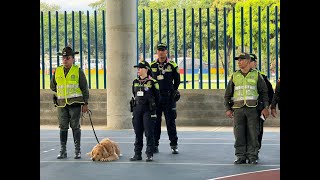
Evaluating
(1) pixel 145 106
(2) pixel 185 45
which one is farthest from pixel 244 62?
(2) pixel 185 45

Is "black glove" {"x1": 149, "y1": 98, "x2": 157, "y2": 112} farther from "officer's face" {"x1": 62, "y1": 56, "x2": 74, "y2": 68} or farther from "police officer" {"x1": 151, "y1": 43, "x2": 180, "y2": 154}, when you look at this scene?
"officer's face" {"x1": 62, "y1": 56, "x2": 74, "y2": 68}

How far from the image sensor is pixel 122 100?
18.3m

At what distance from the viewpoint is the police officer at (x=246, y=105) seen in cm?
1172

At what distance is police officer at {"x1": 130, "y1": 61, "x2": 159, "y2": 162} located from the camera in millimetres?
12234

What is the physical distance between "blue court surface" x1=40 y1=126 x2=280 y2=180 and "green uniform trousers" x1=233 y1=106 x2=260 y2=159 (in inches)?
11.0

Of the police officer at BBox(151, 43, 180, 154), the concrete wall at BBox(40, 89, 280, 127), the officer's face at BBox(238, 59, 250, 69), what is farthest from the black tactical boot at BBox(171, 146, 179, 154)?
the concrete wall at BBox(40, 89, 280, 127)

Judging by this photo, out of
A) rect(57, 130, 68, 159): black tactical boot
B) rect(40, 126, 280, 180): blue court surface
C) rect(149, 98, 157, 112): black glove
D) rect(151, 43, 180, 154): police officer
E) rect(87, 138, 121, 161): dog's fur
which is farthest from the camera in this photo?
rect(151, 43, 180, 154): police officer

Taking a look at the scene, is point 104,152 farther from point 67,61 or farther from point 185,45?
point 185,45

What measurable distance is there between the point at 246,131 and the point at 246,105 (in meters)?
0.49
